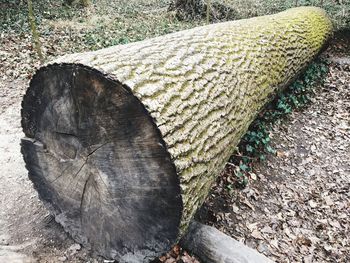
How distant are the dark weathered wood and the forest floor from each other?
0.52 ft

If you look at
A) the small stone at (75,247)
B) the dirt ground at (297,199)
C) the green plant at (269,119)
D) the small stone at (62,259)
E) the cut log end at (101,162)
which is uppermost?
the cut log end at (101,162)

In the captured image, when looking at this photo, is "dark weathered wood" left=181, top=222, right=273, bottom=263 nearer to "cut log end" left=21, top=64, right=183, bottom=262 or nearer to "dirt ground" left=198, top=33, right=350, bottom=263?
"dirt ground" left=198, top=33, right=350, bottom=263

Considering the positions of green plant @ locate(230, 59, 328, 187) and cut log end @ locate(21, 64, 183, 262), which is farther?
green plant @ locate(230, 59, 328, 187)

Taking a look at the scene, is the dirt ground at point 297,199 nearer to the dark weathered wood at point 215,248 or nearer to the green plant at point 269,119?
the green plant at point 269,119

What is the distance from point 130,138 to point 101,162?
0.41m

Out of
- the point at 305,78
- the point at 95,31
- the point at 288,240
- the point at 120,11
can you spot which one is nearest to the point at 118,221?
the point at 288,240

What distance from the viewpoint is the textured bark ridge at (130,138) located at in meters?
2.32

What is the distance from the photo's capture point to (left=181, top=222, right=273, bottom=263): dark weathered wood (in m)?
2.98

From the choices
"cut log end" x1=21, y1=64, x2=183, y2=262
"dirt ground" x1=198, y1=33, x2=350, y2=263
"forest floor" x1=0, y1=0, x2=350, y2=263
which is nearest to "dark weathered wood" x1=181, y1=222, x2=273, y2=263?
"forest floor" x1=0, y1=0, x2=350, y2=263

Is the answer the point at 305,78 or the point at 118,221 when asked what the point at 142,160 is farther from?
the point at 305,78

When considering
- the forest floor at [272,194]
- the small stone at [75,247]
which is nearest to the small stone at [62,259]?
the forest floor at [272,194]

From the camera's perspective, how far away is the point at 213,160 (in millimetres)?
2969

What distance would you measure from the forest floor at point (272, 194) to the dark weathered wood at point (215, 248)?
158mm

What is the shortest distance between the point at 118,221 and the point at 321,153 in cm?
404
